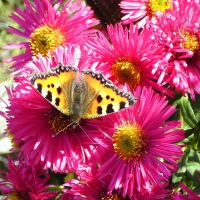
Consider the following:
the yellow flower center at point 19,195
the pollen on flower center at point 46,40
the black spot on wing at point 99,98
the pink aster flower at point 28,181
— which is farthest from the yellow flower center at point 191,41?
the yellow flower center at point 19,195

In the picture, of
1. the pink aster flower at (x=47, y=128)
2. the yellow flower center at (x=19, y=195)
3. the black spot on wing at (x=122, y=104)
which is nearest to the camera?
the black spot on wing at (x=122, y=104)

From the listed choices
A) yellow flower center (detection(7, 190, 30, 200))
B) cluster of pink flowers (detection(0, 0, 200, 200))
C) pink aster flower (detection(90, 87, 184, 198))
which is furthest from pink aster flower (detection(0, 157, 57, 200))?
pink aster flower (detection(90, 87, 184, 198))

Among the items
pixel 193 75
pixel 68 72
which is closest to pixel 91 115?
pixel 68 72

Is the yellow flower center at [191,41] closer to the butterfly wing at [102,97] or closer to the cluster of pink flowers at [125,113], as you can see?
the cluster of pink flowers at [125,113]

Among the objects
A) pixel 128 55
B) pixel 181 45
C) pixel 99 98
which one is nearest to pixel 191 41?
pixel 181 45

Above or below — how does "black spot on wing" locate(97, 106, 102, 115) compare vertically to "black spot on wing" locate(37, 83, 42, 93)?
below

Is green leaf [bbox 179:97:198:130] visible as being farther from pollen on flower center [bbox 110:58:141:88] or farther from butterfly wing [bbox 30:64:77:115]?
butterfly wing [bbox 30:64:77:115]

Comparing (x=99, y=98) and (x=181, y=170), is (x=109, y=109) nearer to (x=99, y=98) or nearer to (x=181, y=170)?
(x=99, y=98)
